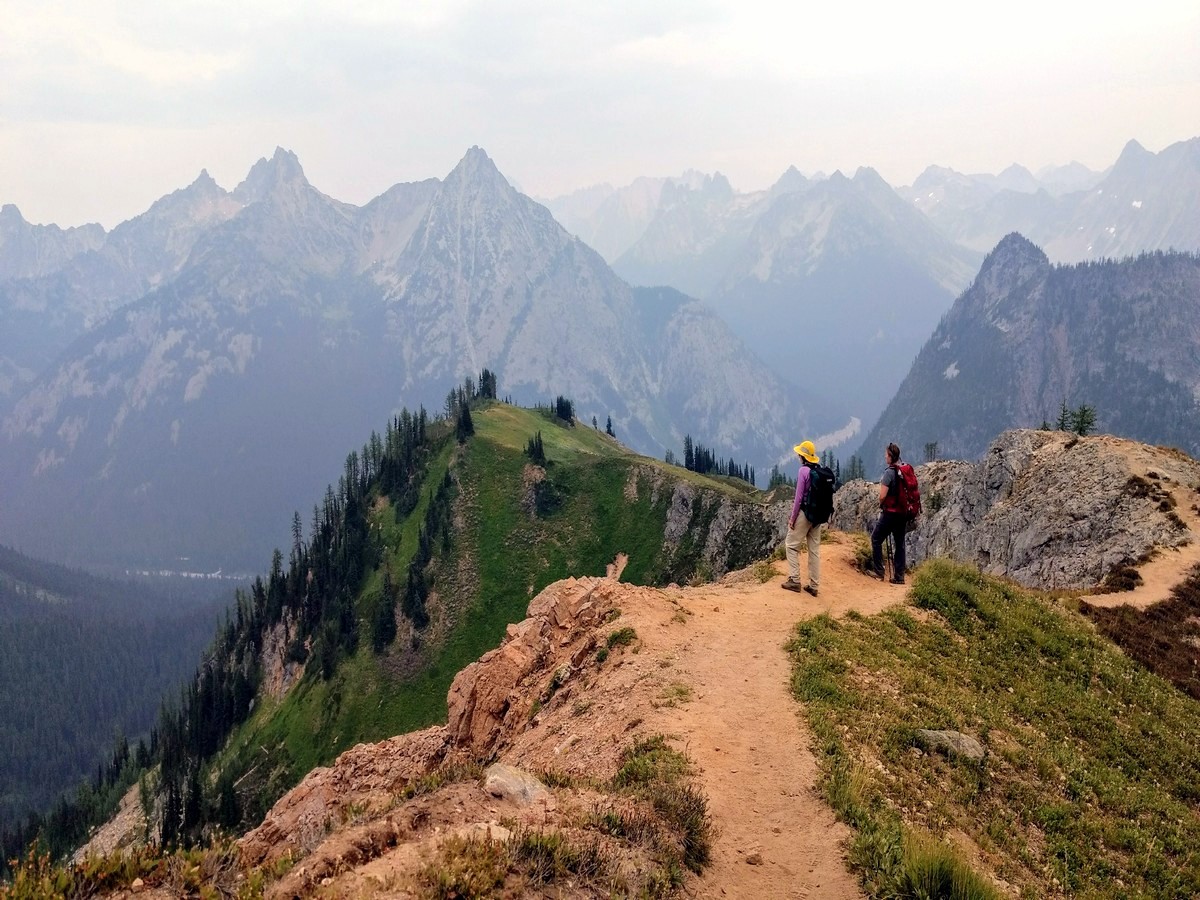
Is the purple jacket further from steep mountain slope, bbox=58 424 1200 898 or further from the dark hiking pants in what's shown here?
the dark hiking pants

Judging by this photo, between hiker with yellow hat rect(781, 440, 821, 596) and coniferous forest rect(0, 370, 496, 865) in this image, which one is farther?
coniferous forest rect(0, 370, 496, 865)

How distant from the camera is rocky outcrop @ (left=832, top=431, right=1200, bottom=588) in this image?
152 ft

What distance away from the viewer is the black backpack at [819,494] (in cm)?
2462

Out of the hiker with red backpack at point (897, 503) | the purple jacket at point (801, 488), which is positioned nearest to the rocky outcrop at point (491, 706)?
the purple jacket at point (801, 488)

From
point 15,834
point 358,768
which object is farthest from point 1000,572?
point 15,834

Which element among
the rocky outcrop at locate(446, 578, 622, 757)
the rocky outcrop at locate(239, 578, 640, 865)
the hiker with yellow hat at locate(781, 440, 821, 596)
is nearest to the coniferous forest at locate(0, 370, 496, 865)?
the rocky outcrop at locate(239, 578, 640, 865)

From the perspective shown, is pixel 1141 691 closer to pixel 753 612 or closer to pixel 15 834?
pixel 753 612

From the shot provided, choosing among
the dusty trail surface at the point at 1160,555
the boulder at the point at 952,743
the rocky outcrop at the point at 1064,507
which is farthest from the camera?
the rocky outcrop at the point at 1064,507

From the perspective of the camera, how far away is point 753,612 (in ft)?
81.4

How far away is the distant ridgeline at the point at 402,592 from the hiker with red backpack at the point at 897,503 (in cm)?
9203

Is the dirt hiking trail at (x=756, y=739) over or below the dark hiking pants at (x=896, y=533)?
below

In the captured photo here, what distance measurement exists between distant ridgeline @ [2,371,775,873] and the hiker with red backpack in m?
92.0

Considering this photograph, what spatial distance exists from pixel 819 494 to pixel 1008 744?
31.7ft

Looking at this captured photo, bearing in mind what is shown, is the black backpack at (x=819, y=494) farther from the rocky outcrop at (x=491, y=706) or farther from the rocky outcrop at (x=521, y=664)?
the rocky outcrop at (x=521, y=664)
